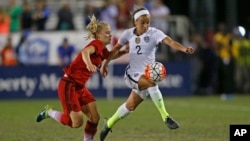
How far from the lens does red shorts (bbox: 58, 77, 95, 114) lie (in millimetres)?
12789

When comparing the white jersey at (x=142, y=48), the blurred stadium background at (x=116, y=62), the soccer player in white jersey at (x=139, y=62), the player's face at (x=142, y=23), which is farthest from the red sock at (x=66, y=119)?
the blurred stadium background at (x=116, y=62)

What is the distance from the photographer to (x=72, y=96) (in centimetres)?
1279

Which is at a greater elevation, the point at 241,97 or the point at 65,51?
the point at 65,51

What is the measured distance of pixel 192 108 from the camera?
2194 centimetres

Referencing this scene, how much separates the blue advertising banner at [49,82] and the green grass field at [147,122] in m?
0.67

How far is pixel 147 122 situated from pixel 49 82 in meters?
9.59

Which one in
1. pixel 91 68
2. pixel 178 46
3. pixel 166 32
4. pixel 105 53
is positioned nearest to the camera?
pixel 91 68

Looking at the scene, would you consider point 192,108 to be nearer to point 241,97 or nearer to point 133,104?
point 241,97

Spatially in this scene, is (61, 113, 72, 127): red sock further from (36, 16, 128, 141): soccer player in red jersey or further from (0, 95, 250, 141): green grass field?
(0, 95, 250, 141): green grass field

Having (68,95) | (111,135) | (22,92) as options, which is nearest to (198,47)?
(22,92)

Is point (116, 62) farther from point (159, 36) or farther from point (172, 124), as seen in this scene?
point (172, 124)

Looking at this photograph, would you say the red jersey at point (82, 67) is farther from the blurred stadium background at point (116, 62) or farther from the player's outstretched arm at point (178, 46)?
the blurred stadium background at point (116, 62)

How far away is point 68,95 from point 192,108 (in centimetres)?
955

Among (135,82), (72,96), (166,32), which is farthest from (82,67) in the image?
(166,32)
